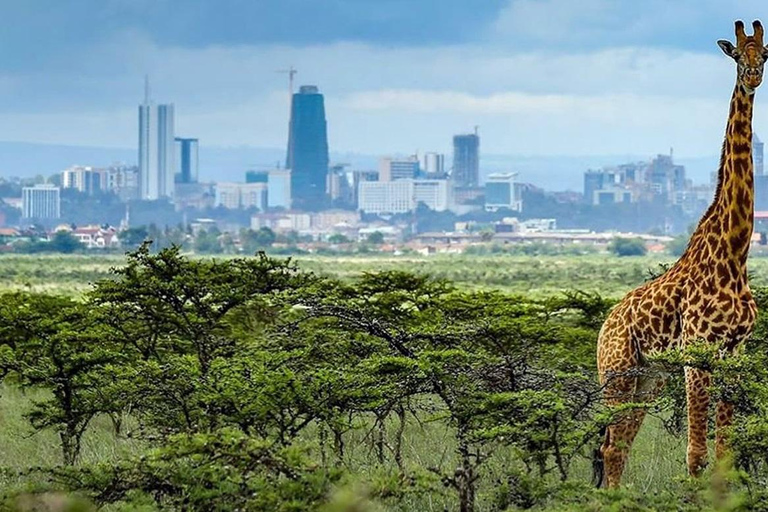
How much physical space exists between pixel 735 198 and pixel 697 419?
1.33 m

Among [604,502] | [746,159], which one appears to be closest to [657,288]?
[746,159]

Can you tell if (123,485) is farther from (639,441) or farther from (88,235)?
(88,235)

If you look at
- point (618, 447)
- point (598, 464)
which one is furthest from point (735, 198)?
point (598, 464)

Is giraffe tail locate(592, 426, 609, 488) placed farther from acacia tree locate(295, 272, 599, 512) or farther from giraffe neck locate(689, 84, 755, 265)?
giraffe neck locate(689, 84, 755, 265)

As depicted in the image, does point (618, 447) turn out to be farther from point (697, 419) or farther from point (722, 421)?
point (722, 421)

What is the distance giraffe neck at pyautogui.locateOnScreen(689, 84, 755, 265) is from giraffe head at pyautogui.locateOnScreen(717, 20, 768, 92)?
21cm

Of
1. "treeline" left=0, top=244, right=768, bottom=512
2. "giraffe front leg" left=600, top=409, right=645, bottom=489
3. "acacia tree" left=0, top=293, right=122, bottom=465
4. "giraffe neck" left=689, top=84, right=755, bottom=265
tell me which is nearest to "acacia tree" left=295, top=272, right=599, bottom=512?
"treeline" left=0, top=244, right=768, bottom=512

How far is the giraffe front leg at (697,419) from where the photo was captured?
9.30 metres

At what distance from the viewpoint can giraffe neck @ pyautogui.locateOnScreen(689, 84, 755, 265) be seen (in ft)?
31.2

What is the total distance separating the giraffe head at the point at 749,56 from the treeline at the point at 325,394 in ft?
5.28

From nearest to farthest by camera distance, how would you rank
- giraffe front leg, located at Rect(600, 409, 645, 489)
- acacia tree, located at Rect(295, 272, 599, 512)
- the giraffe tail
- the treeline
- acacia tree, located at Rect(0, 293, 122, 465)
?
the treeline < acacia tree, located at Rect(295, 272, 599, 512) < giraffe front leg, located at Rect(600, 409, 645, 489) < the giraffe tail < acacia tree, located at Rect(0, 293, 122, 465)

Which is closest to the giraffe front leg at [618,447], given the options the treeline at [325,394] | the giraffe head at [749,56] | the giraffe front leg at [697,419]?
the treeline at [325,394]

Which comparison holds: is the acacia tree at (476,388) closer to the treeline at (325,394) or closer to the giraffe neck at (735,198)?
the treeline at (325,394)

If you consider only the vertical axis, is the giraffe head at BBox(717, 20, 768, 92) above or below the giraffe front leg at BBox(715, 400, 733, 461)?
above
